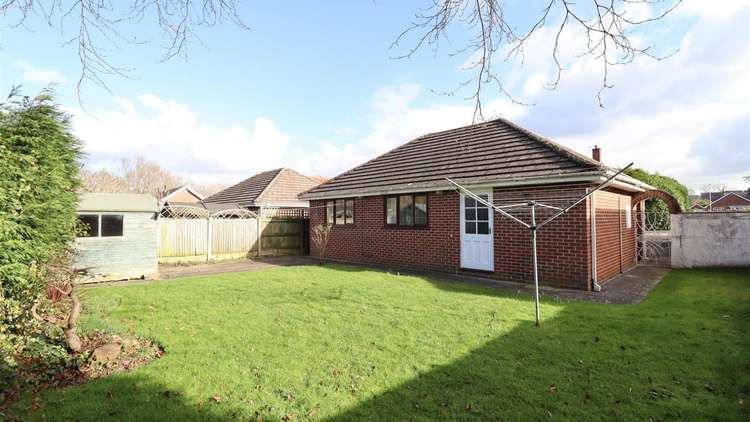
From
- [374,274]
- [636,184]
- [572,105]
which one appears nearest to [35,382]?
[572,105]

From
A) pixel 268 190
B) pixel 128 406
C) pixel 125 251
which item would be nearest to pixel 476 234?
pixel 128 406

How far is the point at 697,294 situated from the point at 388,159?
1090 cm

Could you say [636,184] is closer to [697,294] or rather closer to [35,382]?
[697,294]

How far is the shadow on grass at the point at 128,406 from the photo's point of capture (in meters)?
3.27

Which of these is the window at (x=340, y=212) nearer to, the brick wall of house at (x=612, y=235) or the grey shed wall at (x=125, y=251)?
the grey shed wall at (x=125, y=251)

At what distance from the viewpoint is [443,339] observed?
5148mm

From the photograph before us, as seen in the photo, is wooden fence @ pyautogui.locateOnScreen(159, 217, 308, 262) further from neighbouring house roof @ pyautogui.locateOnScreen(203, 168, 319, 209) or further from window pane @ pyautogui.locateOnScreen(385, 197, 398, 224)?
window pane @ pyautogui.locateOnScreen(385, 197, 398, 224)

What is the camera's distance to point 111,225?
1105 centimetres

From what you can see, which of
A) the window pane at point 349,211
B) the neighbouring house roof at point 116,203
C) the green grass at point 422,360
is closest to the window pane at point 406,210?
the window pane at point 349,211

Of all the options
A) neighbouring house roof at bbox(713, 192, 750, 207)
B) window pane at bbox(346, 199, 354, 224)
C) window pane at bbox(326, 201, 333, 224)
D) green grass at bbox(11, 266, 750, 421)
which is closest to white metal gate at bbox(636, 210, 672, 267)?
green grass at bbox(11, 266, 750, 421)

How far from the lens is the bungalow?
8.72 m

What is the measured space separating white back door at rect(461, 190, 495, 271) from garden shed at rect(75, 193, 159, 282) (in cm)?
996

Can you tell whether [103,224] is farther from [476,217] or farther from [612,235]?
[612,235]

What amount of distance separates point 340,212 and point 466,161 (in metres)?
5.94
